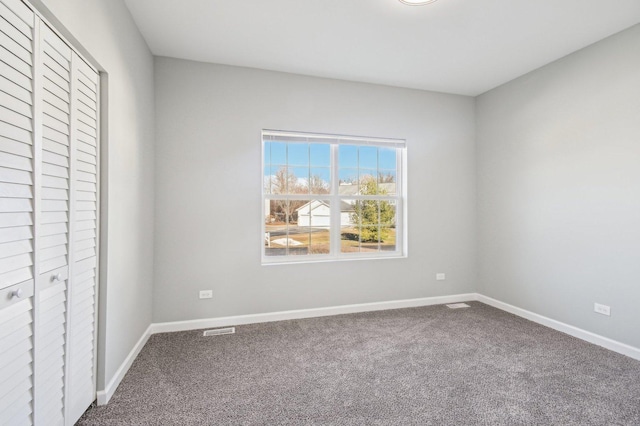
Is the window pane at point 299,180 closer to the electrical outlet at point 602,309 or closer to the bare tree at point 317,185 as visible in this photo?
the bare tree at point 317,185

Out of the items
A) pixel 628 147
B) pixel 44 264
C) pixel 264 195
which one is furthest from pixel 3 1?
pixel 628 147

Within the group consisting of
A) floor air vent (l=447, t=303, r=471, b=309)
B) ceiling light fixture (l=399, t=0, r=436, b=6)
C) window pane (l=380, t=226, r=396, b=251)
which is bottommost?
floor air vent (l=447, t=303, r=471, b=309)

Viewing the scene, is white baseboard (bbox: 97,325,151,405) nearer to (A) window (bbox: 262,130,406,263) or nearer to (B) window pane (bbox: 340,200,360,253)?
(A) window (bbox: 262,130,406,263)

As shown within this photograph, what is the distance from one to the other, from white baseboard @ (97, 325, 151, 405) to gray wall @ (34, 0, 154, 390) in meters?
0.04

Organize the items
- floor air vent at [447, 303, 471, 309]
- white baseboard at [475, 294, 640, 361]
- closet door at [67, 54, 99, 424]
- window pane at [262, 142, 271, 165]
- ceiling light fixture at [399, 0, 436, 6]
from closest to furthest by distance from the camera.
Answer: closet door at [67, 54, 99, 424] < ceiling light fixture at [399, 0, 436, 6] < white baseboard at [475, 294, 640, 361] < window pane at [262, 142, 271, 165] < floor air vent at [447, 303, 471, 309]

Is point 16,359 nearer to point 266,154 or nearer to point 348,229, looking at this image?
point 266,154

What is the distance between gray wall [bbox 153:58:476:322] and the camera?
3.13 metres

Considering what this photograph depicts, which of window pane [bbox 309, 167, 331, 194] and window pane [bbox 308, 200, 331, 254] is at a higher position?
window pane [bbox 309, 167, 331, 194]

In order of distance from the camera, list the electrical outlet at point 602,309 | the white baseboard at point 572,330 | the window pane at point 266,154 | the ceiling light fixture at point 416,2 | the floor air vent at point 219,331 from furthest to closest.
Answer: the window pane at point 266,154 → the floor air vent at point 219,331 → the electrical outlet at point 602,309 → the white baseboard at point 572,330 → the ceiling light fixture at point 416,2

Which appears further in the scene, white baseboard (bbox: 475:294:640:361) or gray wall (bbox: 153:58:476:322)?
gray wall (bbox: 153:58:476:322)

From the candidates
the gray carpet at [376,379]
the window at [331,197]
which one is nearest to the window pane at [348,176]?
the window at [331,197]

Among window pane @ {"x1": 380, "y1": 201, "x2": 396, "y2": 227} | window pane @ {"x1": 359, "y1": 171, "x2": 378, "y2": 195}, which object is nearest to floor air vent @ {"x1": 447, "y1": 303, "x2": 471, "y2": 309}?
window pane @ {"x1": 380, "y1": 201, "x2": 396, "y2": 227}

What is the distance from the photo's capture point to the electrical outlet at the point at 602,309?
2.76 metres

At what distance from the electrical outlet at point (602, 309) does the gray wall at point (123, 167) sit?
13.1 feet
